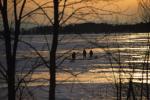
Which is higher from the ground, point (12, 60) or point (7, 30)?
point (7, 30)

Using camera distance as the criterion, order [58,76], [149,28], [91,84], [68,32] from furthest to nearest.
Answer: [58,76] < [91,84] < [149,28] < [68,32]

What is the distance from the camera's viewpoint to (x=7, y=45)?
3803 mm

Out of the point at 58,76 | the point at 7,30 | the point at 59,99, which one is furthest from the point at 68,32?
the point at 58,76

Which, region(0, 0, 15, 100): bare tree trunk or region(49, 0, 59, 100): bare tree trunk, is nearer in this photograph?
region(0, 0, 15, 100): bare tree trunk

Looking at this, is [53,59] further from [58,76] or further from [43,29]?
[58,76]

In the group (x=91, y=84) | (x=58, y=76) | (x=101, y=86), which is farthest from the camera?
(x=58, y=76)

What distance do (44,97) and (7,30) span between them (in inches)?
673

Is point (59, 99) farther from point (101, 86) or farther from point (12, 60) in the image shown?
point (12, 60)

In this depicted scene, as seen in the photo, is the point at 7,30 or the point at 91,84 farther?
the point at 91,84

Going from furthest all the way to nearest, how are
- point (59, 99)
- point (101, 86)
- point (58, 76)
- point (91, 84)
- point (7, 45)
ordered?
point (58, 76), point (91, 84), point (101, 86), point (59, 99), point (7, 45)

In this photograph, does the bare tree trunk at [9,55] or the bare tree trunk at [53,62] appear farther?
the bare tree trunk at [53,62]

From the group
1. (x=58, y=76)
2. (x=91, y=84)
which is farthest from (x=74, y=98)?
(x=58, y=76)

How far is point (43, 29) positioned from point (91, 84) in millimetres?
23081

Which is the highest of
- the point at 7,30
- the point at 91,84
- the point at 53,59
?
the point at 7,30
